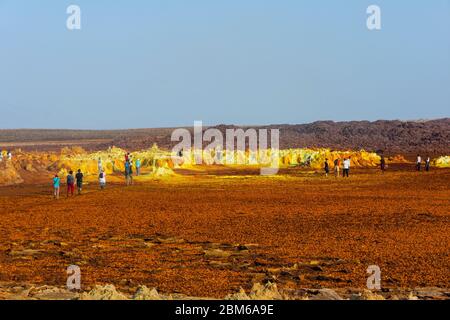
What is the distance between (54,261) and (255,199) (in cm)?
1647

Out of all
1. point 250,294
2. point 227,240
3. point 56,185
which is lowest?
point 227,240

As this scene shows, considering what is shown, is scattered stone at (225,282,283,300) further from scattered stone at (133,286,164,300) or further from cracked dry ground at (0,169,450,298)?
cracked dry ground at (0,169,450,298)

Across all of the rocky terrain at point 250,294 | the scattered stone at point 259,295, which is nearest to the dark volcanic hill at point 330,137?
the rocky terrain at point 250,294

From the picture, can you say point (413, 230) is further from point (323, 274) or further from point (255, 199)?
point (255, 199)

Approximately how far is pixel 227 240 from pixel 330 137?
12984 cm

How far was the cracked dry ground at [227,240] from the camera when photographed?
11945 mm

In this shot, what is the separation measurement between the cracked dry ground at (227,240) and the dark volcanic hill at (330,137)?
253ft

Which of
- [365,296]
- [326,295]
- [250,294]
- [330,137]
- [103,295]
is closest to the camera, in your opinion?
[103,295]

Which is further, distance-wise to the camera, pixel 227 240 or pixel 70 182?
pixel 70 182

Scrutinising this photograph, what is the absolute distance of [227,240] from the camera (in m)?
16.9

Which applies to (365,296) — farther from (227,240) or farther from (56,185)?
(56,185)

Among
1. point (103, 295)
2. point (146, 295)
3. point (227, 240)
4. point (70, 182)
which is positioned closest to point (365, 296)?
point (146, 295)

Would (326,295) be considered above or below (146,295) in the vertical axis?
below

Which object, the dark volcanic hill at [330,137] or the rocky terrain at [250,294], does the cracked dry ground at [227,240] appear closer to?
the rocky terrain at [250,294]
